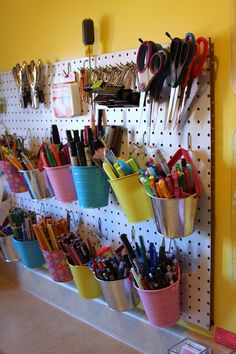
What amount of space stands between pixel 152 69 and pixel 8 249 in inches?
37.3

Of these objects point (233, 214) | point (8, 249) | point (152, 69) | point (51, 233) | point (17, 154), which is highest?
point (152, 69)

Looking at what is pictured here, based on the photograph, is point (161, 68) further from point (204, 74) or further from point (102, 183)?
point (102, 183)

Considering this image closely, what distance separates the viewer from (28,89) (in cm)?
128

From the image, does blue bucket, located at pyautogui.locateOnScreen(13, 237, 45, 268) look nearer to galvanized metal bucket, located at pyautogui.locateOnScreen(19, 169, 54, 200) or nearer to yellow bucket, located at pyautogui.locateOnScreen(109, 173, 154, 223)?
galvanized metal bucket, located at pyautogui.locateOnScreen(19, 169, 54, 200)

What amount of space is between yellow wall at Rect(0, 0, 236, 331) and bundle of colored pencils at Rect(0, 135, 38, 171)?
0.30 metres

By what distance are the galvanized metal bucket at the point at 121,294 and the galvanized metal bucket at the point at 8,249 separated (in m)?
0.58

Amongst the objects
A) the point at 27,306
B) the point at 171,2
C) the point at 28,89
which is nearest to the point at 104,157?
the point at 171,2

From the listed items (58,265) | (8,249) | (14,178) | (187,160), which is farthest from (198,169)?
(8,249)

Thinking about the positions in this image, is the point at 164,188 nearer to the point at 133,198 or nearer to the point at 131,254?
the point at 133,198

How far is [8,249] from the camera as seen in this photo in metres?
1.43

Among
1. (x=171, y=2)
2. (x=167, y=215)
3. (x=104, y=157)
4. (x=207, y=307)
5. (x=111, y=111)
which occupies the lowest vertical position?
(x=207, y=307)

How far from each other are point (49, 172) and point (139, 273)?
0.40 m

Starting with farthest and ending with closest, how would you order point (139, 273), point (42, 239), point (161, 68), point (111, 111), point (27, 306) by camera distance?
point (27, 306), point (42, 239), point (111, 111), point (139, 273), point (161, 68)

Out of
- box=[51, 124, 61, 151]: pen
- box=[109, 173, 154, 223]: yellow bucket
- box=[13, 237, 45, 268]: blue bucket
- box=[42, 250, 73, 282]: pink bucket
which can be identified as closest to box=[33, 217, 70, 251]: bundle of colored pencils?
box=[42, 250, 73, 282]: pink bucket
